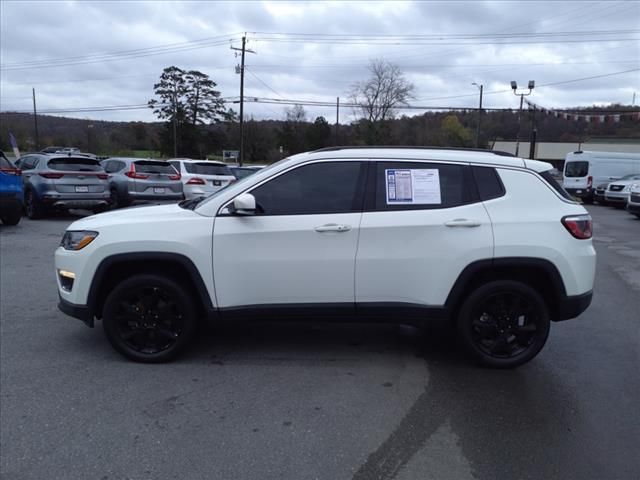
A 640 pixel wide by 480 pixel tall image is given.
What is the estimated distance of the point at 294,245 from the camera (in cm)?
414

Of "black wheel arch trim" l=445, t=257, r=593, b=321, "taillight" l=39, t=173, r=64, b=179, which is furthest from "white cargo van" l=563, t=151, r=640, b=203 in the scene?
"black wheel arch trim" l=445, t=257, r=593, b=321

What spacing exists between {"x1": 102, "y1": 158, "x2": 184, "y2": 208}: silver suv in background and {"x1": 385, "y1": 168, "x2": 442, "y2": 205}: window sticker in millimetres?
11196

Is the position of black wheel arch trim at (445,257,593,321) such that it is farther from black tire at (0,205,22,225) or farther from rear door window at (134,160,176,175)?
rear door window at (134,160,176,175)

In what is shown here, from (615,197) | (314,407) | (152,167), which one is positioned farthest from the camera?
(615,197)

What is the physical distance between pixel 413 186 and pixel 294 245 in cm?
107

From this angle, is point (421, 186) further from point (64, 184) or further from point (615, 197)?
point (615, 197)

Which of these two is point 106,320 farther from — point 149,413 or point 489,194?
point 489,194

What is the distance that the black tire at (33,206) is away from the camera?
13.1 metres

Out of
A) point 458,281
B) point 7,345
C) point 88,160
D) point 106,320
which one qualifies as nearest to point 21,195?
A: point 88,160

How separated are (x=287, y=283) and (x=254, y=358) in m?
0.81

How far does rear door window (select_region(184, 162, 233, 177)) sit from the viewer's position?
1577 cm

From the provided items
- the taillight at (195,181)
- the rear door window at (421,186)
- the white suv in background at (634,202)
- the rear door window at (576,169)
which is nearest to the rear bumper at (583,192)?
the rear door window at (576,169)

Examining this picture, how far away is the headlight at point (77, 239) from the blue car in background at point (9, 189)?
7698 millimetres

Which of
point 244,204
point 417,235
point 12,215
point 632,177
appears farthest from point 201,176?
point 632,177
